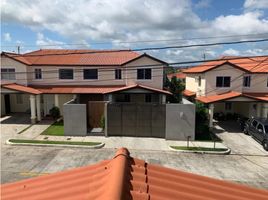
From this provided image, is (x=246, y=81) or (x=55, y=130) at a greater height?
(x=246, y=81)

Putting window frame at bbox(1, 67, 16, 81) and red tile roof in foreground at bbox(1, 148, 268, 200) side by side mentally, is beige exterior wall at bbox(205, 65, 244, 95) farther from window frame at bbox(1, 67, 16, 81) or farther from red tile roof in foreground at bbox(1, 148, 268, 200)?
red tile roof in foreground at bbox(1, 148, 268, 200)

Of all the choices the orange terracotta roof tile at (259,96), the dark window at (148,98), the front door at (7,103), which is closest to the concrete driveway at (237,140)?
the orange terracotta roof tile at (259,96)

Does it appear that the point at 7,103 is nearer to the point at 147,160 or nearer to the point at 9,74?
the point at 9,74

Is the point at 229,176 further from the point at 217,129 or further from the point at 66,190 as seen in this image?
the point at 66,190

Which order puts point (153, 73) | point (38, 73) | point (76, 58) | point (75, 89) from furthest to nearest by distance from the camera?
1. point (76, 58)
2. point (38, 73)
3. point (75, 89)
4. point (153, 73)

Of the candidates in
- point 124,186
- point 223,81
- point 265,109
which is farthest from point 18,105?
point 124,186

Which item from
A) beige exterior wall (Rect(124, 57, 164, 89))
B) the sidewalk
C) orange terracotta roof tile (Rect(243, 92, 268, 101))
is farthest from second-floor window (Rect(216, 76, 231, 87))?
the sidewalk
